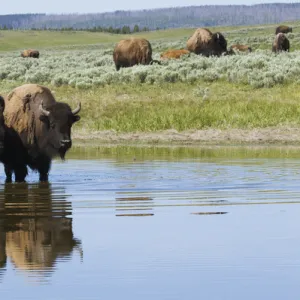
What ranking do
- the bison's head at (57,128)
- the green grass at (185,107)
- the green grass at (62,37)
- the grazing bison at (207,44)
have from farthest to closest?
the green grass at (62,37), the grazing bison at (207,44), the green grass at (185,107), the bison's head at (57,128)

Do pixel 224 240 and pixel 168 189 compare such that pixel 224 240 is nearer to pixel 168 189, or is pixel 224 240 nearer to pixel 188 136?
pixel 168 189

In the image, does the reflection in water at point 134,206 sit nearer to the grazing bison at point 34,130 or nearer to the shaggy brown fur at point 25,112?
the grazing bison at point 34,130

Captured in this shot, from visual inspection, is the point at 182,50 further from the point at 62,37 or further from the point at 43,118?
the point at 62,37

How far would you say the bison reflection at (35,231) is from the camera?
8651 mm

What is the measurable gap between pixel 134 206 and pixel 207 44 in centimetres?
4201

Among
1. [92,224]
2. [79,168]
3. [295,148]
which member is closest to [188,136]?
[295,148]

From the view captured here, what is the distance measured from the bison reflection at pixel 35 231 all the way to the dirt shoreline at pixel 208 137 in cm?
1174

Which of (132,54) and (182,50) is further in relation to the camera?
(182,50)

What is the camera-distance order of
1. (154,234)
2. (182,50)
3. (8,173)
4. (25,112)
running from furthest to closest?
(182,50) → (25,112) → (8,173) → (154,234)

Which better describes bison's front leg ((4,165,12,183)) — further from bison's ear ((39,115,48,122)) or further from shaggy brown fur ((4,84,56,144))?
bison's ear ((39,115,48,122))

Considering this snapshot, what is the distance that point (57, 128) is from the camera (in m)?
16.8

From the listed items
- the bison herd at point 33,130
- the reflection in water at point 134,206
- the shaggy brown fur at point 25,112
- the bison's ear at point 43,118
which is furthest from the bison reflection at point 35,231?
the shaggy brown fur at point 25,112

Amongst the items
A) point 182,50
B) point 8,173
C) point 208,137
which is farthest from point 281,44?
point 8,173

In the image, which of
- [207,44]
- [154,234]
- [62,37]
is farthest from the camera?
[62,37]
